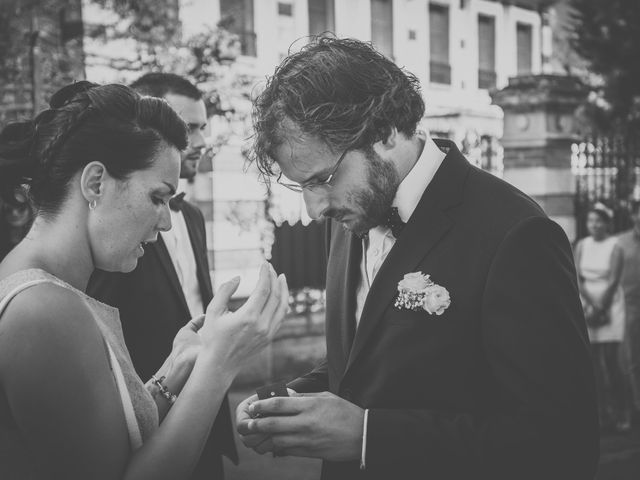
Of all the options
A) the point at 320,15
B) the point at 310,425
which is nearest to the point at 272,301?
the point at 310,425

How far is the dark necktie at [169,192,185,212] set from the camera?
14.4 feet

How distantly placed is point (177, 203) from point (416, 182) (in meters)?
2.19

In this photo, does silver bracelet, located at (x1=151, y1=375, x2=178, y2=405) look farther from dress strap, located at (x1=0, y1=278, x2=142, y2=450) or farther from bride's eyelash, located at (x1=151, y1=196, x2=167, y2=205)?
bride's eyelash, located at (x1=151, y1=196, x2=167, y2=205)

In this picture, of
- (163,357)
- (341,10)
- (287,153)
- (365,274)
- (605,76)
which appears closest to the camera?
(287,153)

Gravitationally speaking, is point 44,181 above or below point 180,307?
above

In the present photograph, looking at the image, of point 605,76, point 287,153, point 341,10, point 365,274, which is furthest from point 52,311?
point 341,10

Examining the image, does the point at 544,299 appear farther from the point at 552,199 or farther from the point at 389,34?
the point at 389,34

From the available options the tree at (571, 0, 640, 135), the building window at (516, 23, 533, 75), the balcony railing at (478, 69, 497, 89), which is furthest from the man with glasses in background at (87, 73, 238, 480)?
the building window at (516, 23, 533, 75)

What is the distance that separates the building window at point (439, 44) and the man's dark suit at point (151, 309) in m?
17.6

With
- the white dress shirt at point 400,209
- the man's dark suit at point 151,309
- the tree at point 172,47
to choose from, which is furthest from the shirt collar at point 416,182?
the tree at point 172,47

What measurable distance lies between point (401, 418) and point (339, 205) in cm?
69

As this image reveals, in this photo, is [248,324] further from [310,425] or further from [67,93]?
[67,93]

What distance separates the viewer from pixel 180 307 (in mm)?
3920

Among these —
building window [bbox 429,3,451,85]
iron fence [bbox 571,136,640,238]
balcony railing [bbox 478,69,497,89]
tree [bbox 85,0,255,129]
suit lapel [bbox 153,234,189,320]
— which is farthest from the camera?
balcony railing [bbox 478,69,497,89]
